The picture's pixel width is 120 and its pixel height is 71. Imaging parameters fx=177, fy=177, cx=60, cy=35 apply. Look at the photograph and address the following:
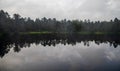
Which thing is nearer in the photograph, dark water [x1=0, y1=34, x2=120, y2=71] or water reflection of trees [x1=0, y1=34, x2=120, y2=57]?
dark water [x1=0, y1=34, x2=120, y2=71]

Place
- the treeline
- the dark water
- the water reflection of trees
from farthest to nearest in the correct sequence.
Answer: the treeline, the water reflection of trees, the dark water

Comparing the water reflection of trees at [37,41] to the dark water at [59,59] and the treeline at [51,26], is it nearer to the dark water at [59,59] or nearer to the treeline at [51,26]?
the dark water at [59,59]

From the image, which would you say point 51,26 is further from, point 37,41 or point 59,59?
point 59,59

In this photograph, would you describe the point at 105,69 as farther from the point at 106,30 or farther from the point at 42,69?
the point at 106,30

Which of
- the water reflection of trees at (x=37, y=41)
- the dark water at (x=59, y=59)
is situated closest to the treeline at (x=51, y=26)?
the water reflection of trees at (x=37, y=41)

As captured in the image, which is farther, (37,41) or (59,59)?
(37,41)

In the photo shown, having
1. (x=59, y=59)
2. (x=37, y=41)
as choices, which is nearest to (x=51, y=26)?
(x=37, y=41)

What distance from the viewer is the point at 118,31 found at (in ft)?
436

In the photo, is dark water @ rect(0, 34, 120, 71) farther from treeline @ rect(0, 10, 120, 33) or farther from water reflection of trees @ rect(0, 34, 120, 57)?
treeline @ rect(0, 10, 120, 33)

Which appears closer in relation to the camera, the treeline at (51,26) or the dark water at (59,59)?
the dark water at (59,59)

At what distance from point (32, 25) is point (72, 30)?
36.4 m

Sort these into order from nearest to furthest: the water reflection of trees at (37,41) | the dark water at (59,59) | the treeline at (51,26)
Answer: the dark water at (59,59) < the water reflection of trees at (37,41) < the treeline at (51,26)

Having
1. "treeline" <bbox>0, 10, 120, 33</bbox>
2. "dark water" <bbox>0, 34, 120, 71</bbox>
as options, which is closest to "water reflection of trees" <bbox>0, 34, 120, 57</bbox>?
"dark water" <bbox>0, 34, 120, 71</bbox>

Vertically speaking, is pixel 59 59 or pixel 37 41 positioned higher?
pixel 59 59
